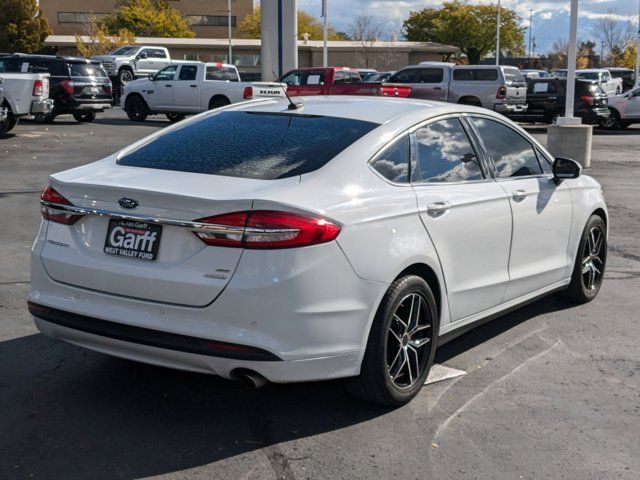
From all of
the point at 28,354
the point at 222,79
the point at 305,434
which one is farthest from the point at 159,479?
the point at 222,79

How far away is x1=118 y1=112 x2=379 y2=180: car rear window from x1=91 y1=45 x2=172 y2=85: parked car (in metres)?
35.9

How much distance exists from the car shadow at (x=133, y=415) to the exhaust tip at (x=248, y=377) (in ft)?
0.98

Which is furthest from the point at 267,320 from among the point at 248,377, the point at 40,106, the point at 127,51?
the point at 127,51

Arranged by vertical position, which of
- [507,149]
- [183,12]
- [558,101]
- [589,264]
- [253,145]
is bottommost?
[589,264]

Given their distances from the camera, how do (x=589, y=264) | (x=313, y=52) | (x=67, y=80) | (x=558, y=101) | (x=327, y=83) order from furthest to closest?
(x=313, y=52) < (x=558, y=101) < (x=67, y=80) < (x=327, y=83) < (x=589, y=264)

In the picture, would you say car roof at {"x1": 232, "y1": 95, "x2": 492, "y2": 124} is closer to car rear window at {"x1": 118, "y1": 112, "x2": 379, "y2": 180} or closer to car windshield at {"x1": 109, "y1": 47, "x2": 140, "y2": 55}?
car rear window at {"x1": 118, "y1": 112, "x2": 379, "y2": 180}

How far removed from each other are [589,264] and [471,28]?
80215 millimetres

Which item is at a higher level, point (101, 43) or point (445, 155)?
point (101, 43)

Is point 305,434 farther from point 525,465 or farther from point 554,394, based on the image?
point 554,394

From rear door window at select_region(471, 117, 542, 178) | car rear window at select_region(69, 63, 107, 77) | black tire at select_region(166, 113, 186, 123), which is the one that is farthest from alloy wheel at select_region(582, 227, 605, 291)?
black tire at select_region(166, 113, 186, 123)

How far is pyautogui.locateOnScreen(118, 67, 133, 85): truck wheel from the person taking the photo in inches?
1610

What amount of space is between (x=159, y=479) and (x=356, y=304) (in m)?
1.22

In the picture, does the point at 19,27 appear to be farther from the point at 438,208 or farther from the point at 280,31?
the point at 438,208

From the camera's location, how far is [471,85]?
29.0 metres
